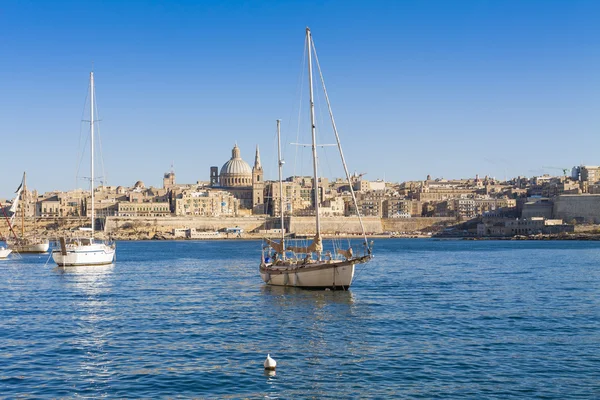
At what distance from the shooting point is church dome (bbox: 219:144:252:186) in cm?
14038

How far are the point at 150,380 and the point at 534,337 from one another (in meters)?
7.45

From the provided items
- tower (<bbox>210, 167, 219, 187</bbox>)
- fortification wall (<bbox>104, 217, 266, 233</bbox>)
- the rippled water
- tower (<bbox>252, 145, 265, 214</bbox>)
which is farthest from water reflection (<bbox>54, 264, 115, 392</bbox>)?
tower (<bbox>210, 167, 219, 187</bbox>)

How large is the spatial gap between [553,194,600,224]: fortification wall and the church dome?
5397 centimetres

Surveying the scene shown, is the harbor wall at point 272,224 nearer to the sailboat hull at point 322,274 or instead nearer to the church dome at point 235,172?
the church dome at point 235,172

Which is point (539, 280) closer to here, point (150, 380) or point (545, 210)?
point (150, 380)

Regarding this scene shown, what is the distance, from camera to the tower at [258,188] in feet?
417

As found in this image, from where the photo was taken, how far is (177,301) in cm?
2250

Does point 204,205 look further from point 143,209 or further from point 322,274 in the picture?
point 322,274

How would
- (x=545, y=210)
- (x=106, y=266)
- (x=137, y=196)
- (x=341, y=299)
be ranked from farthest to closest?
(x=137, y=196) < (x=545, y=210) < (x=106, y=266) < (x=341, y=299)

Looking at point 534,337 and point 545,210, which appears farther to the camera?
point 545,210

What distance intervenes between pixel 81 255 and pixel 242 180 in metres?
104

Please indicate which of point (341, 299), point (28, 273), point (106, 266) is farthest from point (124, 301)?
point (106, 266)

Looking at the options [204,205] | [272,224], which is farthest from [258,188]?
[272,224]

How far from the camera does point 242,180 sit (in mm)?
140375
